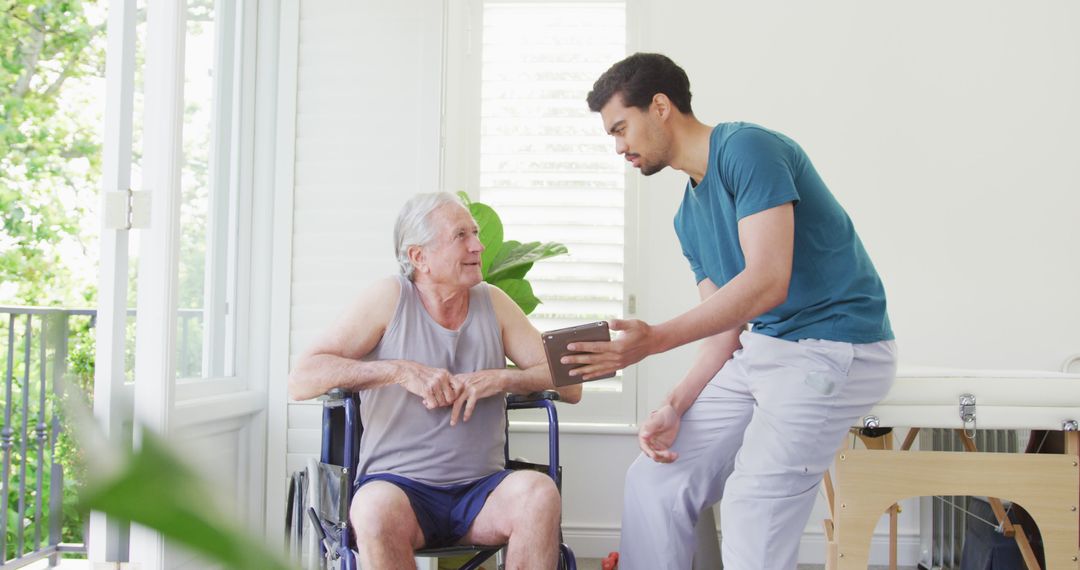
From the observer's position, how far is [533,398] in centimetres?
217

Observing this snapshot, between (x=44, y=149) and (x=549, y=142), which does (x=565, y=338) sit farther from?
(x=44, y=149)

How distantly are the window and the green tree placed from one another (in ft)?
8.20

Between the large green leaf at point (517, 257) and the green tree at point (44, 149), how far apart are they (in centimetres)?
292

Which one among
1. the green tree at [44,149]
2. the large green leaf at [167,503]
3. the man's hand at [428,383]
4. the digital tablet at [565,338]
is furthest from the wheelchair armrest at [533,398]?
the green tree at [44,149]

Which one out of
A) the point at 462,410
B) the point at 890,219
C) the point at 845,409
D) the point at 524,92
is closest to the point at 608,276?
the point at 524,92

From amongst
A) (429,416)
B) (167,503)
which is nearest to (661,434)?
(429,416)

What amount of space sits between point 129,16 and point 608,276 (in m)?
1.94

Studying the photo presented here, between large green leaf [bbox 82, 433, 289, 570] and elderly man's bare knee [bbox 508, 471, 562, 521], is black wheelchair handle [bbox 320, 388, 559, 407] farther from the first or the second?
large green leaf [bbox 82, 433, 289, 570]

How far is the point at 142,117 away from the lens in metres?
2.40

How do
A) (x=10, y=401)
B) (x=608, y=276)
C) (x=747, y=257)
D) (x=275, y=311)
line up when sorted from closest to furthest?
1. (x=747, y=257)
2. (x=275, y=311)
3. (x=10, y=401)
4. (x=608, y=276)

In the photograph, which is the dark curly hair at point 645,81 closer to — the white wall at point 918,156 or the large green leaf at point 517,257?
the large green leaf at point 517,257

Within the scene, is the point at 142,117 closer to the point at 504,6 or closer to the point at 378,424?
the point at 378,424

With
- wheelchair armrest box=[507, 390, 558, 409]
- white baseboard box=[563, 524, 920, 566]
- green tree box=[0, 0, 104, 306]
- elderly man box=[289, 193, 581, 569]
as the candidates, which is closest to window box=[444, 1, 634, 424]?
white baseboard box=[563, 524, 920, 566]

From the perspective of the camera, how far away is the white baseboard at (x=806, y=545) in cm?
345
